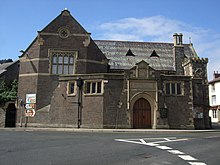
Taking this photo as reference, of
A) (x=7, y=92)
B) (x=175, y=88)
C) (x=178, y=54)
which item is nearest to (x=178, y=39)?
(x=178, y=54)

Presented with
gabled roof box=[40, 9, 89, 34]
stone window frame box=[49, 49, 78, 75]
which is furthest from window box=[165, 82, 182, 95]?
gabled roof box=[40, 9, 89, 34]

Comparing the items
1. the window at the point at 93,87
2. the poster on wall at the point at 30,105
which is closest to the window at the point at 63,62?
the poster on wall at the point at 30,105

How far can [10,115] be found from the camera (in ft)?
100

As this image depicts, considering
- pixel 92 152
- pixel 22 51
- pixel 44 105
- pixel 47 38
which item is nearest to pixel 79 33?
pixel 47 38

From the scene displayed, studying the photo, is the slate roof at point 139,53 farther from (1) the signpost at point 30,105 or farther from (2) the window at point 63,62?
(1) the signpost at point 30,105

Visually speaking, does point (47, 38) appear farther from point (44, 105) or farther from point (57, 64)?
point (44, 105)

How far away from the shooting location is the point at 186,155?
862cm

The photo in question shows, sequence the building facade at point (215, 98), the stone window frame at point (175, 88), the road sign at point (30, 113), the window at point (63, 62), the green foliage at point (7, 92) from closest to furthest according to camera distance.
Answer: the stone window frame at point (175, 88), the road sign at point (30, 113), the window at point (63, 62), the green foliage at point (7, 92), the building facade at point (215, 98)

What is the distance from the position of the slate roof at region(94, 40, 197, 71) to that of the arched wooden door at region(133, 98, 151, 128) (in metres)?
10.1

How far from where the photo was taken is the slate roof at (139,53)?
113ft

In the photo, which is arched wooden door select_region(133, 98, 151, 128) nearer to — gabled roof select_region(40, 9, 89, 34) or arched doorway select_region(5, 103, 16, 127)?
gabled roof select_region(40, 9, 89, 34)

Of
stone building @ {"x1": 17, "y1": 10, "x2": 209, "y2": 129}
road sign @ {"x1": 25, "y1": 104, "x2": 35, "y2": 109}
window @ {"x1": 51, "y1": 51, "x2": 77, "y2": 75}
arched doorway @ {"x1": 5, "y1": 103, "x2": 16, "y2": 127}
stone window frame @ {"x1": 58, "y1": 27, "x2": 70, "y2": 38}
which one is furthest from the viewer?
arched doorway @ {"x1": 5, "y1": 103, "x2": 16, "y2": 127}

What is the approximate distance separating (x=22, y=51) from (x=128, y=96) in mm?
14227

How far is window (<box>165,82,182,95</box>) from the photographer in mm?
24422
